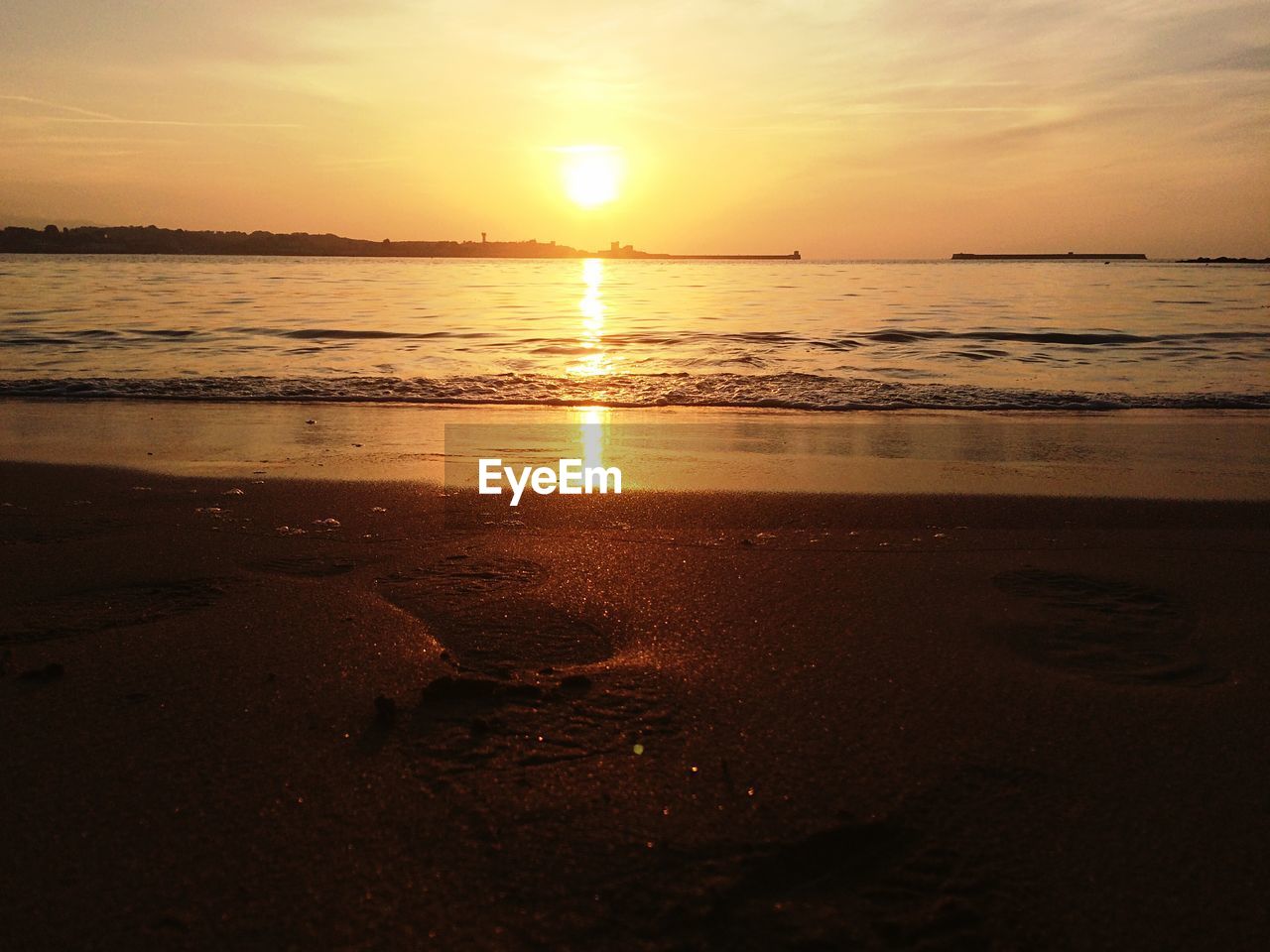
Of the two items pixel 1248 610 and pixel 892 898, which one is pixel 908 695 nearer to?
pixel 892 898

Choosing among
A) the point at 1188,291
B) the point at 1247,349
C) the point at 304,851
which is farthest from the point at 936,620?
the point at 1188,291

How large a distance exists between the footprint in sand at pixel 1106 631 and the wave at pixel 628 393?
6087mm

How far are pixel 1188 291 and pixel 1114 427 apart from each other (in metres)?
31.5

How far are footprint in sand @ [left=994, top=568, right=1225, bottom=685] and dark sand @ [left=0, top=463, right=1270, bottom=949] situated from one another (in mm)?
16

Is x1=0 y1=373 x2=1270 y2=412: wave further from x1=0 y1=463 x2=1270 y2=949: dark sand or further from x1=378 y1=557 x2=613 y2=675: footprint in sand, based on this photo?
x1=378 y1=557 x2=613 y2=675: footprint in sand

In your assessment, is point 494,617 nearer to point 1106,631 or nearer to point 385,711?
point 385,711

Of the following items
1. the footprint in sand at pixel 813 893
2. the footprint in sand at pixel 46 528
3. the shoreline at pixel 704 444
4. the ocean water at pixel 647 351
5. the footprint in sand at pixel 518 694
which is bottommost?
the footprint in sand at pixel 813 893

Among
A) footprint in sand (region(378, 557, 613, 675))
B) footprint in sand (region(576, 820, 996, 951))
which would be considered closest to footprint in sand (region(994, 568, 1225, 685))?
footprint in sand (region(576, 820, 996, 951))

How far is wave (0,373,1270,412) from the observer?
9.73 metres

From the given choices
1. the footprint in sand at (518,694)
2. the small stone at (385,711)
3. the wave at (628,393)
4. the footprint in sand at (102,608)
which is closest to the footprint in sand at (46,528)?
the footprint in sand at (102,608)

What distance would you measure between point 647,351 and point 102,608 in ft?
42.5

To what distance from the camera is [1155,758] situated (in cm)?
221

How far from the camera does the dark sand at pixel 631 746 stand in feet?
5.55

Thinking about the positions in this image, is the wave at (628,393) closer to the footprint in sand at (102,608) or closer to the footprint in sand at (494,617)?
the footprint in sand at (494,617)
